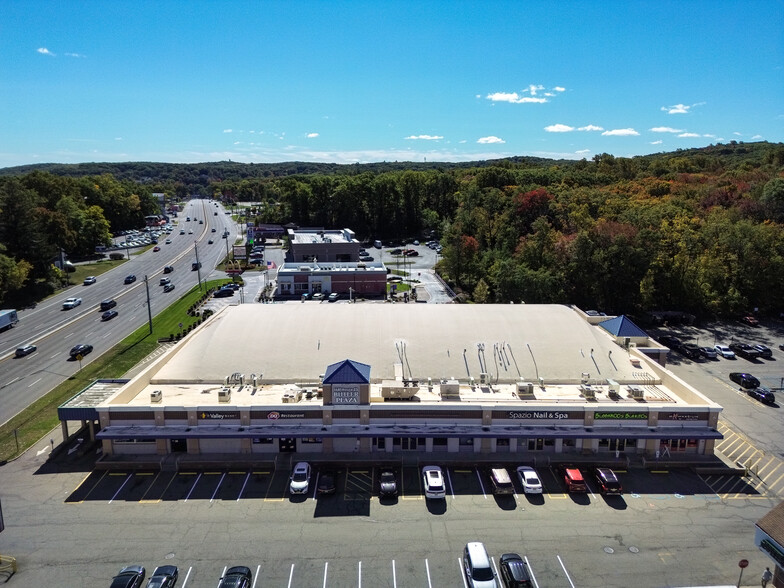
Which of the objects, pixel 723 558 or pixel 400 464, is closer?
pixel 723 558

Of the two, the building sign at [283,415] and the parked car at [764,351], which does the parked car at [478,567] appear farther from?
the parked car at [764,351]

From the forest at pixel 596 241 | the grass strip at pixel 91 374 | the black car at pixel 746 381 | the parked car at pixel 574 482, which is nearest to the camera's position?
the parked car at pixel 574 482

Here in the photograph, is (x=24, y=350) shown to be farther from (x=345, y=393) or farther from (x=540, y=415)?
(x=540, y=415)

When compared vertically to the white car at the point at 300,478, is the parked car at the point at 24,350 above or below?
below

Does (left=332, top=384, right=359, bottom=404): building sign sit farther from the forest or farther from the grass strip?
the forest

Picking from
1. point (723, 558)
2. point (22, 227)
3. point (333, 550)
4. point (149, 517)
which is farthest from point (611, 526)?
point (22, 227)

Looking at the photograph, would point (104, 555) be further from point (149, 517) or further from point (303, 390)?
point (303, 390)

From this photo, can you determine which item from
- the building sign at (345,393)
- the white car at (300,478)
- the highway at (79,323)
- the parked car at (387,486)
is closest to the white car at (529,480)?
the parked car at (387,486)
